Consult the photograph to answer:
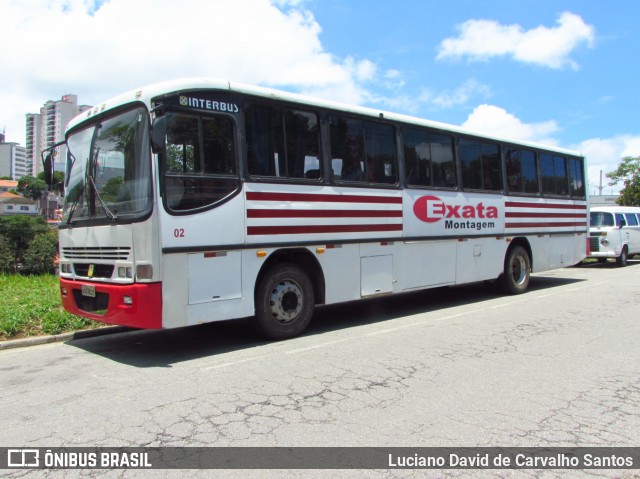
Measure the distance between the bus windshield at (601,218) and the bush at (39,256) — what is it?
18903 mm

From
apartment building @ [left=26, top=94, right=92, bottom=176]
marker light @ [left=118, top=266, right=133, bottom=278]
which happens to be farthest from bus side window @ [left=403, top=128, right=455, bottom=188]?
apartment building @ [left=26, top=94, right=92, bottom=176]

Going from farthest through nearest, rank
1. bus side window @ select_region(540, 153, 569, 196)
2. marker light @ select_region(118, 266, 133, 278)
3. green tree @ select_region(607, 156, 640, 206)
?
green tree @ select_region(607, 156, 640, 206), bus side window @ select_region(540, 153, 569, 196), marker light @ select_region(118, 266, 133, 278)

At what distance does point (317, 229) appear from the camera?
755 centimetres

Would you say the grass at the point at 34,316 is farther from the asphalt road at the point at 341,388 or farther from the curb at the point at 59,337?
the asphalt road at the point at 341,388

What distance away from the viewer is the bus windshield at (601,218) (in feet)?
65.4

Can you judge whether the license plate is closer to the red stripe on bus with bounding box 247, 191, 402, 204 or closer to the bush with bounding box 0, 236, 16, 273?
the red stripe on bus with bounding box 247, 191, 402, 204

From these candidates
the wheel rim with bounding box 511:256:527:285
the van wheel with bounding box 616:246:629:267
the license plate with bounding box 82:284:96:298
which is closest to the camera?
the license plate with bounding box 82:284:96:298

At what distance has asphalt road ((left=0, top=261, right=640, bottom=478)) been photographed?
394 centimetres

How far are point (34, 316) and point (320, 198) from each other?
4.68 m

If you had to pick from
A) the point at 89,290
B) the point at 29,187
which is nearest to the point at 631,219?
the point at 89,290

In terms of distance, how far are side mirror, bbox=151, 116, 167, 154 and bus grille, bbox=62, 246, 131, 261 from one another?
1.23 m

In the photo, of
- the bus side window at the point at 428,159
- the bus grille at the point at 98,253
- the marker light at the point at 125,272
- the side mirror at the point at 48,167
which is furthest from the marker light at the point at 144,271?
the bus side window at the point at 428,159

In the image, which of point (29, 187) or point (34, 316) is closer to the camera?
point (34, 316)

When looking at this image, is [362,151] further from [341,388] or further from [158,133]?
[341,388]
